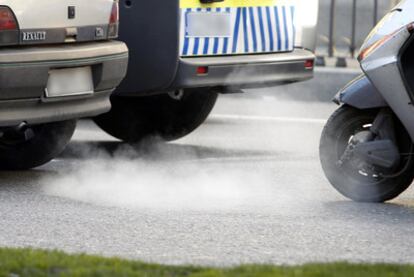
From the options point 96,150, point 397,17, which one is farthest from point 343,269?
point 96,150

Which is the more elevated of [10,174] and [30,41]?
[30,41]

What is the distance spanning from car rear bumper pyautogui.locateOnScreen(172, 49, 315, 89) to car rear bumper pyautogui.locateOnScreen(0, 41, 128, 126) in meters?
0.63

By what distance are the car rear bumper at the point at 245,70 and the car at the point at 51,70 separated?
632 millimetres

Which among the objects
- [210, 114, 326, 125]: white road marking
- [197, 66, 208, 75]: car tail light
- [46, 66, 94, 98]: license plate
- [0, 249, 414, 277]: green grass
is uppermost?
[0, 249, 414, 277]: green grass

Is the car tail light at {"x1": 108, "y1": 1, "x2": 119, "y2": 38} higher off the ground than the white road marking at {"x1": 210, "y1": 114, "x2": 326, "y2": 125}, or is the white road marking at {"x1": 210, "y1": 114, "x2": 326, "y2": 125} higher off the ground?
the car tail light at {"x1": 108, "y1": 1, "x2": 119, "y2": 38}

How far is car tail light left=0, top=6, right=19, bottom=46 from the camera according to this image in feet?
25.1

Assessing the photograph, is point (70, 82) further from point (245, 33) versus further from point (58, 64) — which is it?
point (245, 33)

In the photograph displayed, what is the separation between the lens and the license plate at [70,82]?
796 centimetres

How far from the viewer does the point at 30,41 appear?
7.80 metres

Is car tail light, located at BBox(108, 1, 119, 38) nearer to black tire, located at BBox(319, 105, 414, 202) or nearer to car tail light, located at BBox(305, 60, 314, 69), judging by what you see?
black tire, located at BBox(319, 105, 414, 202)

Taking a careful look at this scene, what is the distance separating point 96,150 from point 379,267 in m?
4.33

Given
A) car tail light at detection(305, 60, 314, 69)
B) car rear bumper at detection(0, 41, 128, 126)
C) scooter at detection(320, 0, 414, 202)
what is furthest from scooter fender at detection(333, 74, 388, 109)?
car tail light at detection(305, 60, 314, 69)

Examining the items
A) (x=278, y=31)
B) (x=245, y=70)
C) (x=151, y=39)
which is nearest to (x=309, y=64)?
(x=278, y=31)

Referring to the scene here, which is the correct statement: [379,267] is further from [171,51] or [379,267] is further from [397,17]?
[171,51]
